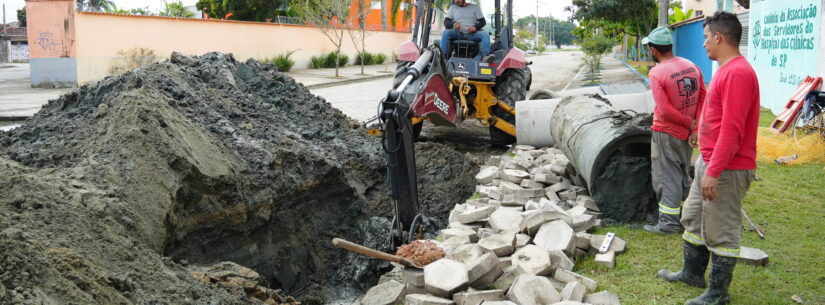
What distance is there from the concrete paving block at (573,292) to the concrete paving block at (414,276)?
39.1 inches

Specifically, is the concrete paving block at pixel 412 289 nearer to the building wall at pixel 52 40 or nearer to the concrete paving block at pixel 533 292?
the concrete paving block at pixel 533 292

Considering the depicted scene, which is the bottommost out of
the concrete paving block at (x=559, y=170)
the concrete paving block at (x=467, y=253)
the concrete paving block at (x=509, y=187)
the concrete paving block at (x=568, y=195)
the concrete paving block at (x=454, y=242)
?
the concrete paving block at (x=454, y=242)

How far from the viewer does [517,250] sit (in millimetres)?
5422

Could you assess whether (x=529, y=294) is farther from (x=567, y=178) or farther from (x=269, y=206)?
(x=567, y=178)

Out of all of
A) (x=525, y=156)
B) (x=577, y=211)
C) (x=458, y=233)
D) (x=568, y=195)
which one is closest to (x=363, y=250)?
(x=458, y=233)

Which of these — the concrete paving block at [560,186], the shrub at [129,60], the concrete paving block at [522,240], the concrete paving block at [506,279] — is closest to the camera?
the concrete paving block at [506,279]

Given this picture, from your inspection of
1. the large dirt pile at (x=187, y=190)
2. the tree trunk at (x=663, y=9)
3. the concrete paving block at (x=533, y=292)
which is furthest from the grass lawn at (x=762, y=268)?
the tree trunk at (x=663, y=9)

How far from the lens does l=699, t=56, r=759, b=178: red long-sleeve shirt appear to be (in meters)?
4.03

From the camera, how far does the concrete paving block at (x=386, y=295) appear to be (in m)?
4.94

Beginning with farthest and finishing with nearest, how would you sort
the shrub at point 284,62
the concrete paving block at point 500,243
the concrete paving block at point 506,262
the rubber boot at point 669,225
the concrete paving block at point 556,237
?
1. the shrub at point 284,62
2. the rubber boot at point 669,225
3. the concrete paving block at point 556,237
4. the concrete paving block at point 500,243
5. the concrete paving block at point 506,262

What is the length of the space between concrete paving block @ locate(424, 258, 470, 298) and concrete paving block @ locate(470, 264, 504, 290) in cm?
11

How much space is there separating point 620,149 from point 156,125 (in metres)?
4.27

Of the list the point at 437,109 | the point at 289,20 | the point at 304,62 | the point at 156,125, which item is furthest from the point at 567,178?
the point at 289,20

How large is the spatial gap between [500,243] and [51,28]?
811 inches
